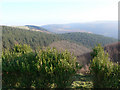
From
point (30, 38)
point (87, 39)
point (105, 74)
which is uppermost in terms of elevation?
point (105, 74)

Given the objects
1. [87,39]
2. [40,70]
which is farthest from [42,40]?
[40,70]

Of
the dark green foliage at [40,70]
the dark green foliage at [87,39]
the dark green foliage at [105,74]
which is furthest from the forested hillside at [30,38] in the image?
the dark green foliage at [105,74]

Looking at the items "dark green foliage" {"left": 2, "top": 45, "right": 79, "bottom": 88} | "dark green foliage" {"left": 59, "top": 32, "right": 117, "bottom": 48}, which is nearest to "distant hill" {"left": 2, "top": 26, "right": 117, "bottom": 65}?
"dark green foliage" {"left": 59, "top": 32, "right": 117, "bottom": 48}

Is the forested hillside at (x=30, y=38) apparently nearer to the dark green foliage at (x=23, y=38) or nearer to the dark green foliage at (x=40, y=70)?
the dark green foliage at (x=23, y=38)

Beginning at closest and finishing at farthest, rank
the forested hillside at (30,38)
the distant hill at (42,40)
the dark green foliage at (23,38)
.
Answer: the forested hillside at (30,38)
the distant hill at (42,40)
the dark green foliage at (23,38)

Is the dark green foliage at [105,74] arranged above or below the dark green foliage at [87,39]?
above

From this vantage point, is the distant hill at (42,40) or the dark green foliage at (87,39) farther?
the dark green foliage at (87,39)

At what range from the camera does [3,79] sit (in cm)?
519

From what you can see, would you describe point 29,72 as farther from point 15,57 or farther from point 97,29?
point 97,29

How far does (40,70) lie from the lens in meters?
4.41

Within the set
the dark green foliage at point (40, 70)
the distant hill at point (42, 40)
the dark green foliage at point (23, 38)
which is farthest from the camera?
the dark green foliage at point (23, 38)

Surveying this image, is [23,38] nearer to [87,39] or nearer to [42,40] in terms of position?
[42,40]

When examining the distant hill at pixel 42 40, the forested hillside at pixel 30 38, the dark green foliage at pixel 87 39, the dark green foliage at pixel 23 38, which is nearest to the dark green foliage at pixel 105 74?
the distant hill at pixel 42 40

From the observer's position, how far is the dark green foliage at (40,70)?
14.3ft
